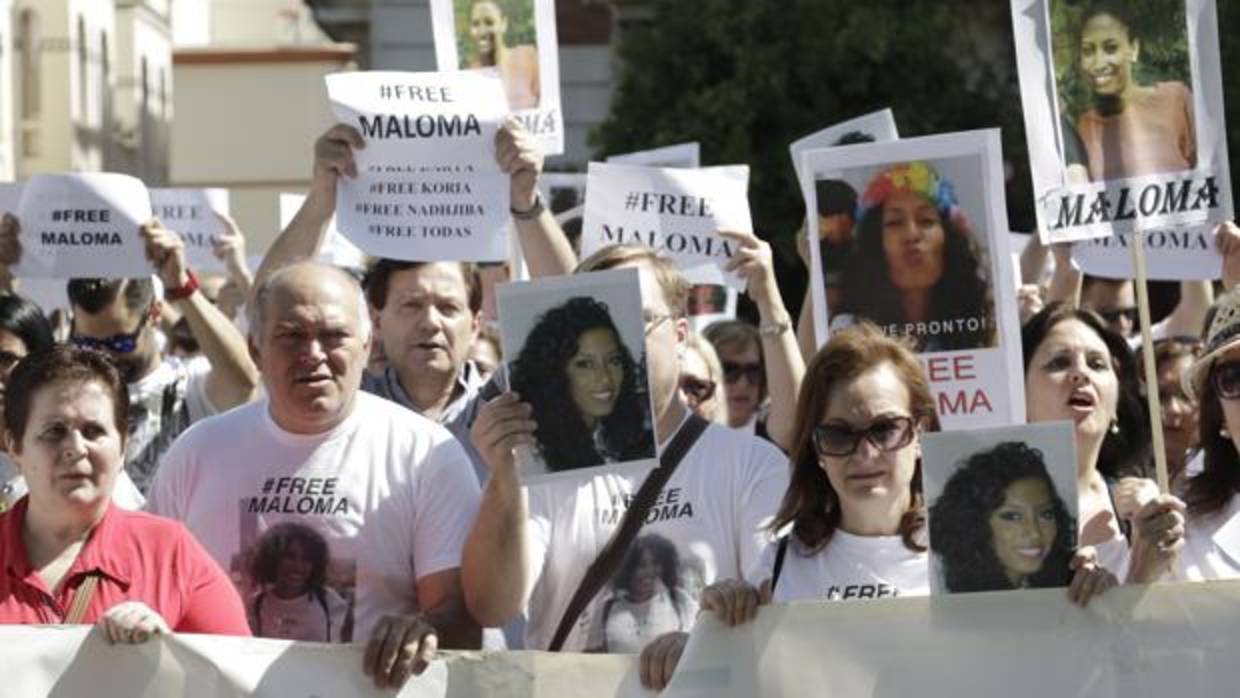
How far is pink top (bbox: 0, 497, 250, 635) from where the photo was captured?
18.5ft

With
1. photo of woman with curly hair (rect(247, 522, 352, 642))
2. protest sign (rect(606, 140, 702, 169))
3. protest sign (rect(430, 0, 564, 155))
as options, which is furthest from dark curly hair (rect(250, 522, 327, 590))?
protest sign (rect(606, 140, 702, 169))

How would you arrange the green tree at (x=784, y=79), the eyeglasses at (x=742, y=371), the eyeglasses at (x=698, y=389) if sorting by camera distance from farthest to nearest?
the green tree at (x=784, y=79), the eyeglasses at (x=742, y=371), the eyeglasses at (x=698, y=389)

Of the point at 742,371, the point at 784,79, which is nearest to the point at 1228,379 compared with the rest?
the point at 742,371

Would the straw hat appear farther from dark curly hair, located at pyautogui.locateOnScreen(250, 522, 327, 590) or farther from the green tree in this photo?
the green tree

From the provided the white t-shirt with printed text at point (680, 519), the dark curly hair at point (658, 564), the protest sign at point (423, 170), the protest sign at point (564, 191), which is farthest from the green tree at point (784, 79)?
the dark curly hair at point (658, 564)

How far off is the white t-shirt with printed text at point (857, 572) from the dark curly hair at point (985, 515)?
1.02 ft

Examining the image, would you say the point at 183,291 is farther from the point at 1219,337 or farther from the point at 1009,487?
the point at 1009,487

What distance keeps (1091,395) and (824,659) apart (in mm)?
1451

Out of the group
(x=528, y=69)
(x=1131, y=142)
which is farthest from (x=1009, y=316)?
(x=528, y=69)

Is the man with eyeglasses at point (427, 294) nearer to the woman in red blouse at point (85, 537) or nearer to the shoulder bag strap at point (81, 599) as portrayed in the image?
the woman in red blouse at point (85, 537)

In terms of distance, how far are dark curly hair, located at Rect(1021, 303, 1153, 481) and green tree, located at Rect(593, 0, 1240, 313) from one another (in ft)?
78.1

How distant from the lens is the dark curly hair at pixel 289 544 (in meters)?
6.00

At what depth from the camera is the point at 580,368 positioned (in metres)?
5.57

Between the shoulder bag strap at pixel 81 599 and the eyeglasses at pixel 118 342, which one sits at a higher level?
the eyeglasses at pixel 118 342
